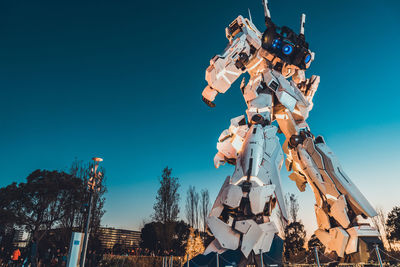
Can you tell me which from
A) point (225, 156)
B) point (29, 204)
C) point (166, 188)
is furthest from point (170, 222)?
point (225, 156)

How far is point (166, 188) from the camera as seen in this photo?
73.4ft

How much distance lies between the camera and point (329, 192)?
614 centimetres

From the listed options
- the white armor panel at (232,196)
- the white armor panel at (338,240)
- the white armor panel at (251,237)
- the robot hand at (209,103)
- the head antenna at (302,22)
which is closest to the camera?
the white armor panel at (251,237)

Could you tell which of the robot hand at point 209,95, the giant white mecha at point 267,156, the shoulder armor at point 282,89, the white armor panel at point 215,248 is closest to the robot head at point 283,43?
the giant white mecha at point 267,156

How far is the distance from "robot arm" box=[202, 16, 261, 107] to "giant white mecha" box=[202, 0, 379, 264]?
25 millimetres

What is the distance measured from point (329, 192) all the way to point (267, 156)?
2081 millimetres

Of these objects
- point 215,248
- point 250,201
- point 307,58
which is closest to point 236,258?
point 215,248

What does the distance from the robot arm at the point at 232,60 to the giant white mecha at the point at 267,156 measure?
0.03 meters

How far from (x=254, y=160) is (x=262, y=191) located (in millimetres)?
719

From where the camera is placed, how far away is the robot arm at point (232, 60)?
6.26 meters

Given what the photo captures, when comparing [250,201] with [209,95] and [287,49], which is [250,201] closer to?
[209,95]

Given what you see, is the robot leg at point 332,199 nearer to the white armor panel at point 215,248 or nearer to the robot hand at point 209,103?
the robot hand at point 209,103

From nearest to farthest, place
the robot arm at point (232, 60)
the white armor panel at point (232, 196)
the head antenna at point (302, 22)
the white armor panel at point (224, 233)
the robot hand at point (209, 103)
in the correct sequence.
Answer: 1. the white armor panel at point (224, 233)
2. the white armor panel at point (232, 196)
3. the robot arm at point (232, 60)
4. the robot hand at point (209, 103)
5. the head antenna at point (302, 22)

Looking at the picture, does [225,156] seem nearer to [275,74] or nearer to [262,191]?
[262,191]
